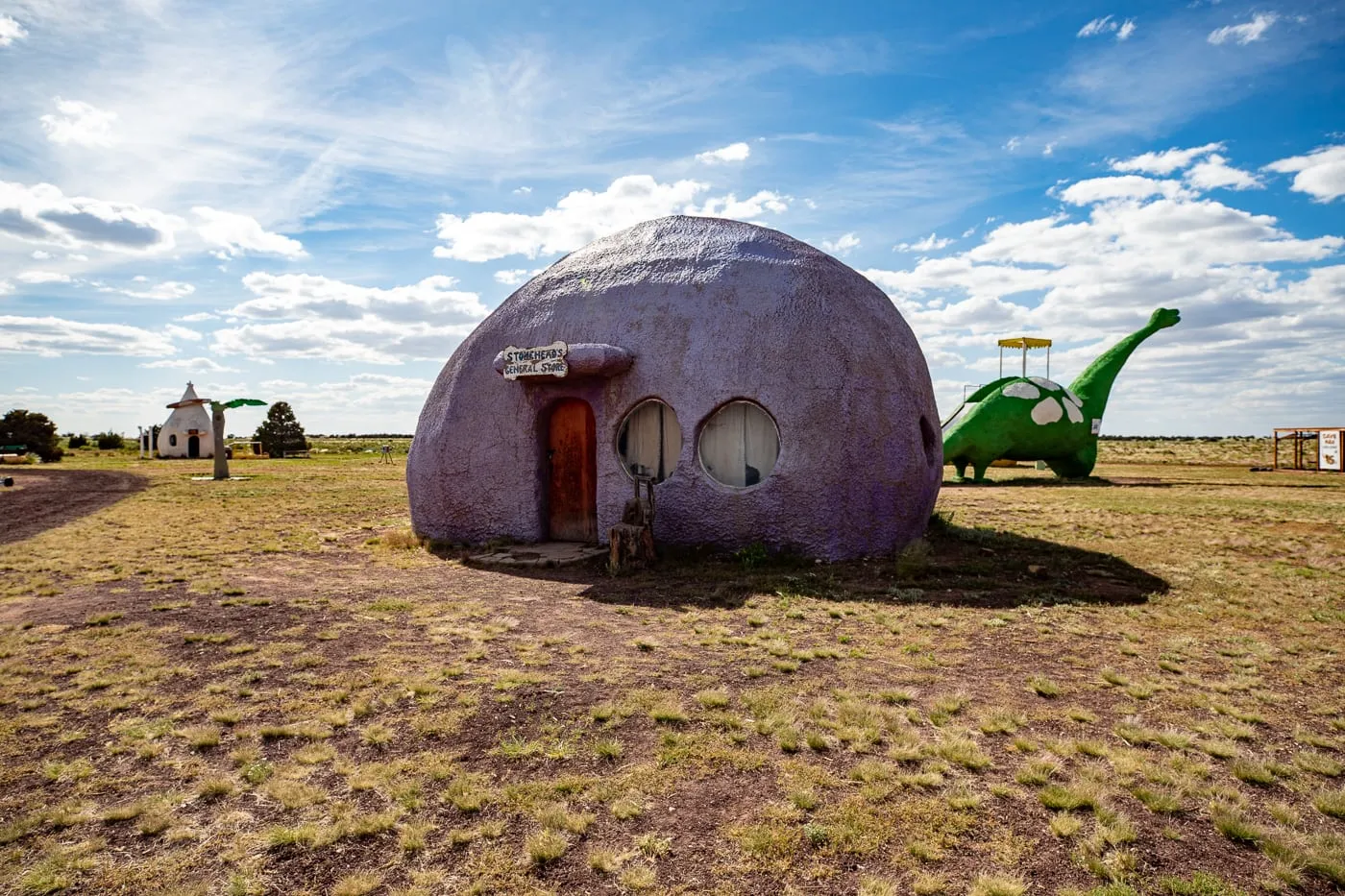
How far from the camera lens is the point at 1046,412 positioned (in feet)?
73.1

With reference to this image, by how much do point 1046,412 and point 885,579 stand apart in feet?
54.3

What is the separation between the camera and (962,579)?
8680mm

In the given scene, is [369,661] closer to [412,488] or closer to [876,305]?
[412,488]

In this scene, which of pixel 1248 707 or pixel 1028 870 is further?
pixel 1248 707

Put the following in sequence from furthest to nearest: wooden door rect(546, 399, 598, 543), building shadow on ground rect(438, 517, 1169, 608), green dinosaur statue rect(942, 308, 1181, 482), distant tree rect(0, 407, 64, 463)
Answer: distant tree rect(0, 407, 64, 463), green dinosaur statue rect(942, 308, 1181, 482), wooden door rect(546, 399, 598, 543), building shadow on ground rect(438, 517, 1169, 608)

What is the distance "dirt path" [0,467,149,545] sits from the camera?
14180 millimetres

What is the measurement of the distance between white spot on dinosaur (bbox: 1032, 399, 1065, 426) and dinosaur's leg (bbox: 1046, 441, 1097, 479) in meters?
1.93

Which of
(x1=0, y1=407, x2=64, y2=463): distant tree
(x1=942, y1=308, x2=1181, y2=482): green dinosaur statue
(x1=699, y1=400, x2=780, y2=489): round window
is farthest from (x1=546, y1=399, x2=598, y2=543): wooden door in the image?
(x1=0, y1=407, x2=64, y2=463): distant tree

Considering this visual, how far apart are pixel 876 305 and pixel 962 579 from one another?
3.98 meters

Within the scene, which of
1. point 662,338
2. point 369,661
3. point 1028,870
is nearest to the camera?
point 1028,870

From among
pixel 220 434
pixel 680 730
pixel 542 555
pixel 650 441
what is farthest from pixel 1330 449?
pixel 220 434

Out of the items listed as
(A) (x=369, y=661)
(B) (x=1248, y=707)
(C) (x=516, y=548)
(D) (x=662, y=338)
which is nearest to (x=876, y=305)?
(D) (x=662, y=338)

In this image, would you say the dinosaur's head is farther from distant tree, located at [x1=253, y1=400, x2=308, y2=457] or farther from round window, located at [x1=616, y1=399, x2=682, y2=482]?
distant tree, located at [x1=253, y1=400, x2=308, y2=457]

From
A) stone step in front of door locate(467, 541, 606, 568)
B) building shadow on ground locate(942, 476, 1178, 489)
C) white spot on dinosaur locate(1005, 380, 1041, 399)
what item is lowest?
stone step in front of door locate(467, 541, 606, 568)
